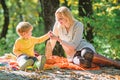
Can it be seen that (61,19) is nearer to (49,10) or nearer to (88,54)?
(88,54)

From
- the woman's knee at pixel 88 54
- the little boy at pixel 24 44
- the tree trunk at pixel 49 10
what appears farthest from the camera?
the tree trunk at pixel 49 10

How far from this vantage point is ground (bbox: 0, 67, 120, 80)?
20.9ft

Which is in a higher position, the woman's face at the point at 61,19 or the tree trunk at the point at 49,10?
the tree trunk at the point at 49,10

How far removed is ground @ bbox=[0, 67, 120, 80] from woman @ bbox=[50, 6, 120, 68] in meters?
0.35

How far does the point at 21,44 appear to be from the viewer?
728cm

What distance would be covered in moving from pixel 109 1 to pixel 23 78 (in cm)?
613

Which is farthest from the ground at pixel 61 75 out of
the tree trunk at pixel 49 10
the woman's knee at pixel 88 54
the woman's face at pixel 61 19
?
the tree trunk at pixel 49 10

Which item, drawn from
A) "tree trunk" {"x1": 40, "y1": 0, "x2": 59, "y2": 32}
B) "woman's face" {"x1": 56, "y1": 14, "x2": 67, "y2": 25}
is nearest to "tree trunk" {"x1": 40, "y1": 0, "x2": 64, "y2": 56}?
"tree trunk" {"x1": 40, "y1": 0, "x2": 59, "y2": 32}

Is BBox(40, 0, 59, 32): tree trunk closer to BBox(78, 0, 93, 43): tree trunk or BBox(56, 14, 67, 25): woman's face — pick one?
BBox(78, 0, 93, 43): tree trunk

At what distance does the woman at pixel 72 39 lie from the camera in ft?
23.9

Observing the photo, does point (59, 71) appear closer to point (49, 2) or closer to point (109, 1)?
point (49, 2)

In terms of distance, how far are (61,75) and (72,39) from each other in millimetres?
1050

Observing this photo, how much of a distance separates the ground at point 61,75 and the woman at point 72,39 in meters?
0.35

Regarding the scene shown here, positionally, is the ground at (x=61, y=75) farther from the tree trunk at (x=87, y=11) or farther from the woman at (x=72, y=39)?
the tree trunk at (x=87, y=11)
